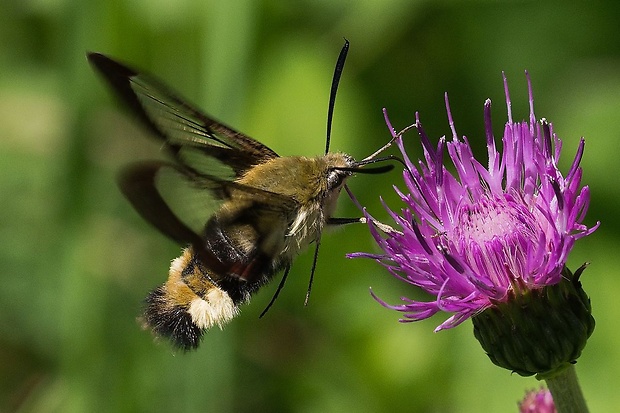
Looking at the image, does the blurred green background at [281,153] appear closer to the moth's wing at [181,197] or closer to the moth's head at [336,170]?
the moth's head at [336,170]

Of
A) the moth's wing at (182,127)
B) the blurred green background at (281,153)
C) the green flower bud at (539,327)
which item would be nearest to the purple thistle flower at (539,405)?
the green flower bud at (539,327)

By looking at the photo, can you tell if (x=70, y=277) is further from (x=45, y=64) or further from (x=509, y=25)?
(x=509, y=25)

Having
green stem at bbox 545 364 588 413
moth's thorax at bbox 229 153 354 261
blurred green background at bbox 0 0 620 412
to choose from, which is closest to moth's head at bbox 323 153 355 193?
moth's thorax at bbox 229 153 354 261

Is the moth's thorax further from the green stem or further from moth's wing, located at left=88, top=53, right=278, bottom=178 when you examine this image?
the green stem

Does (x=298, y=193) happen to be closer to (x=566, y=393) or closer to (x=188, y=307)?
(x=188, y=307)

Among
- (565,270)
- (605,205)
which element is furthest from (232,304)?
(605,205)

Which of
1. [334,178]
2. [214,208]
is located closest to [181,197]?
[214,208]
